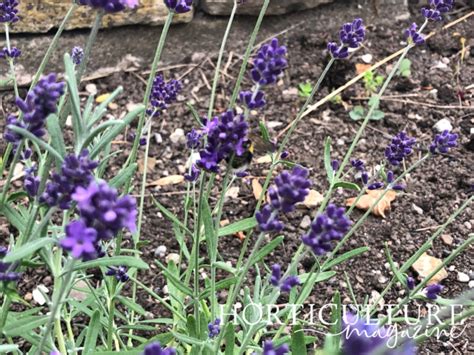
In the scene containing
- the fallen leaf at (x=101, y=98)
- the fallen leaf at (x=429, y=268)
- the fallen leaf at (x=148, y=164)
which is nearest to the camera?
the fallen leaf at (x=429, y=268)

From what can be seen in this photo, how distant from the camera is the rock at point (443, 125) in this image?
12.6 ft

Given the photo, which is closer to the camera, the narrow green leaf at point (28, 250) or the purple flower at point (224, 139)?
the narrow green leaf at point (28, 250)

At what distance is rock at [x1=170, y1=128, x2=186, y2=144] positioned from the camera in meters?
3.79

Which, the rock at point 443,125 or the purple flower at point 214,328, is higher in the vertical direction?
the purple flower at point 214,328

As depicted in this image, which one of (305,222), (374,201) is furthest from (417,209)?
(305,222)

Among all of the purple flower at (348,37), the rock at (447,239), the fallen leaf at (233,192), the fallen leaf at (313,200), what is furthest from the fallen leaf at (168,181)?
the purple flower at (348,37)

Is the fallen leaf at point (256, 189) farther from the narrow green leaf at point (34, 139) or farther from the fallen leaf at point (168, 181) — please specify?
the narrow green leaf at point (34, 139)

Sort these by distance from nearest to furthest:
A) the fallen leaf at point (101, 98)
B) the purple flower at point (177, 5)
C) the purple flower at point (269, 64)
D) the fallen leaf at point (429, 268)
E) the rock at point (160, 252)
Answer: the purple flower at point (269, 64)
the purple flower at point (177, 5)
the fallen leaf at point (429, 268)
the rock at point (160, 252)
the fallen leaf at point (101, 98)

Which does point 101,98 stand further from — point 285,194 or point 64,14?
point 285,194

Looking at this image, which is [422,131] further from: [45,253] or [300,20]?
[45,253]

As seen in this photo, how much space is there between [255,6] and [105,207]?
10.3 feet

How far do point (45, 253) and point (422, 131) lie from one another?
264 cm

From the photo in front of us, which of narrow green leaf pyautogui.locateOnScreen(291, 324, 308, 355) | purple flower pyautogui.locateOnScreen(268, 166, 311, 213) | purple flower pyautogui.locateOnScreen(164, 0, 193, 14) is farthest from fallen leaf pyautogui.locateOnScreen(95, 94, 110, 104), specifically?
purple flower pyautogui.locateOnScreen(268, 166, 311, 213)

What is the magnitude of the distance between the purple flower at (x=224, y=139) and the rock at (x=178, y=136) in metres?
2.03
